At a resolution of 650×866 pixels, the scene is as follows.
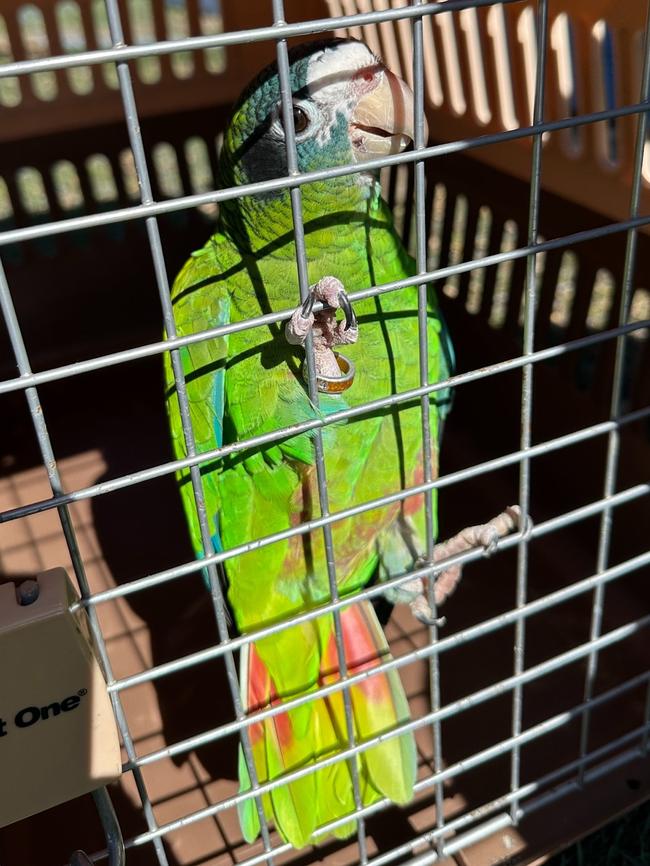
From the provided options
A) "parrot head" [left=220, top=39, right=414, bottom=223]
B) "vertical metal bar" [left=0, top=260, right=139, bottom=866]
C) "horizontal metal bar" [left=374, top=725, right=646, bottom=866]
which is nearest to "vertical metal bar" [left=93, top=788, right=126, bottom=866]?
"vertical metal bar" [left=0, top=260, right=139, bottom=866]

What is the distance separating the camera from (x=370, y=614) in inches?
30.3

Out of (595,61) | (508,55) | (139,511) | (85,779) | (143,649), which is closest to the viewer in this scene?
(85,779)

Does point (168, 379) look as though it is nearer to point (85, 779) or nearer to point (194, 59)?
point (85, 779)

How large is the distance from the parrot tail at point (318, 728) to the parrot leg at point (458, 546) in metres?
0.06

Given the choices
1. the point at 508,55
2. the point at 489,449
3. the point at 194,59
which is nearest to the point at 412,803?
the point at 489,449

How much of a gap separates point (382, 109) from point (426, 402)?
0.36 m

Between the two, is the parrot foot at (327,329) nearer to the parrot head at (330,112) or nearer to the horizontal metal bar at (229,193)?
the horizontal metal bar at (229,193)

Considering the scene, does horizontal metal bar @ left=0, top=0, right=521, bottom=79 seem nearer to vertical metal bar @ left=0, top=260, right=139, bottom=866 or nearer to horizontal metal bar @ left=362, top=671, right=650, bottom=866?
vertical metal bar @ left=0, top=260, right=139, bottom=866

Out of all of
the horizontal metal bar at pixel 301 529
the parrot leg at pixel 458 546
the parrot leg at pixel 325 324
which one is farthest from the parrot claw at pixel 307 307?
the parrot leg at pixel 458 546

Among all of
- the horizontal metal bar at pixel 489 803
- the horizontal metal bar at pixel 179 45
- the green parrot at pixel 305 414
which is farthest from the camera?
the green parrot at pixel 305 414

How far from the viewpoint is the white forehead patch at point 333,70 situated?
701 millimetres

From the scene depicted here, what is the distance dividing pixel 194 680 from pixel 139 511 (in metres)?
0.38

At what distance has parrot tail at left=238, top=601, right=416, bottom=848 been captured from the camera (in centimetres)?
67

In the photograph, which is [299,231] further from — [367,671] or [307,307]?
[367,671]
